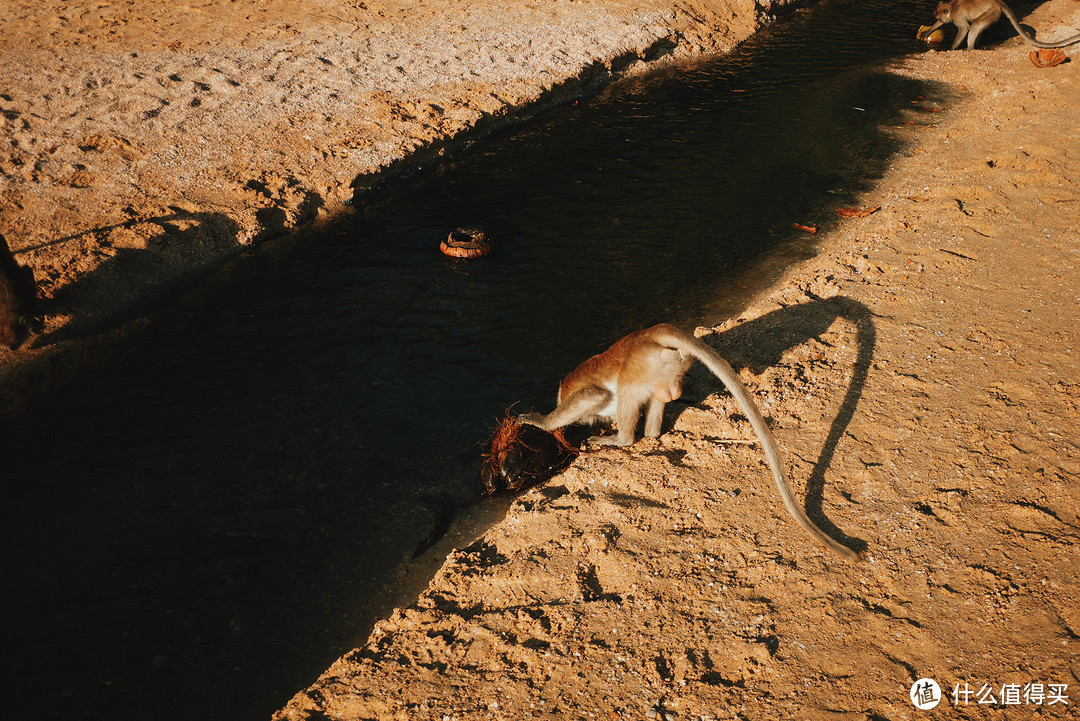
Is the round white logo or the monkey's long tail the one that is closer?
the round white logo

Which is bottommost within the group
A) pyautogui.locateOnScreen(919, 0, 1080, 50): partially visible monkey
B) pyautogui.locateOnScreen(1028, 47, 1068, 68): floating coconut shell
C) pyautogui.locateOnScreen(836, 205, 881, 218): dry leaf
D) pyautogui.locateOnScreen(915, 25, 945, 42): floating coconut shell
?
pyautogui.locateOnScreen(836, 205, 881, 218): dry leaf

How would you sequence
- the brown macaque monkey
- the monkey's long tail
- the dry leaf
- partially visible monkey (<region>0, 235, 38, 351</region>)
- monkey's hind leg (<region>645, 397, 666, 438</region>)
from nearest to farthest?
the monkey's long tail < the brown macaque monkey < monkey's hind leg (<region>645, 397, 666, 438</region>) < partially visible monkey (<region>0, 235, 38, 351</region>) < the dry leaf

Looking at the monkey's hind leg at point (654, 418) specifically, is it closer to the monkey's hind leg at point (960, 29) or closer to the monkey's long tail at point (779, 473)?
the monkey's long tail at point (779, 473)

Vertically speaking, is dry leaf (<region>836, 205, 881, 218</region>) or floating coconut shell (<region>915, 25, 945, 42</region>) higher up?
floating coconut shell (<region>915, 25, 945, 42</region>)

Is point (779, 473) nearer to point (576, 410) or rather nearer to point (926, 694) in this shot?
point (926, 694)

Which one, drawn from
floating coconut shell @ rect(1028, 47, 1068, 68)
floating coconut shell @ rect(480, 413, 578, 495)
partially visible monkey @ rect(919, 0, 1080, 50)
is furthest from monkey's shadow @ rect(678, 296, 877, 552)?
partially visible monkey @ rect(919, 0, 1080, 50)

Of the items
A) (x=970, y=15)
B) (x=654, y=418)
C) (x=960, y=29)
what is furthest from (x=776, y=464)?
(x=960, y=29)

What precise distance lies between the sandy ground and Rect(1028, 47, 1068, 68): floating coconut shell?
10.2 feet

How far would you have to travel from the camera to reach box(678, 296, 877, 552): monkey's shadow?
6508mm

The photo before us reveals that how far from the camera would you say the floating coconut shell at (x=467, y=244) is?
9797 mm

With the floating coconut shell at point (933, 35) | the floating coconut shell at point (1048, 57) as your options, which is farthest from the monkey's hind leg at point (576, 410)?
the floating coconut shell at point (933, 35)

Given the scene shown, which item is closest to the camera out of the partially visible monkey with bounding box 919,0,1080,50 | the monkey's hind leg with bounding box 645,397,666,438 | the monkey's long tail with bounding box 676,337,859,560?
the monkey's long tail with bounding box 676,337,859,560

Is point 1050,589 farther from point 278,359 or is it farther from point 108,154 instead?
point 108,154

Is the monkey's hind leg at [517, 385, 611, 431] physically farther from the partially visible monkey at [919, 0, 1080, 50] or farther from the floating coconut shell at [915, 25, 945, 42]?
the floating coconut shell at [915, 25, 945, 42]
